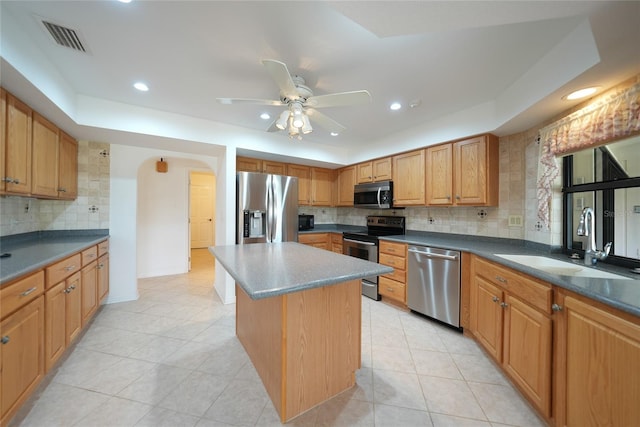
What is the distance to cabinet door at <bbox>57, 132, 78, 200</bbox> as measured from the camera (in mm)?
2423

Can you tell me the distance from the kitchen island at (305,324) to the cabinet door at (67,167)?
2.17 metres

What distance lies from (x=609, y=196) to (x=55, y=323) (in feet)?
13.3

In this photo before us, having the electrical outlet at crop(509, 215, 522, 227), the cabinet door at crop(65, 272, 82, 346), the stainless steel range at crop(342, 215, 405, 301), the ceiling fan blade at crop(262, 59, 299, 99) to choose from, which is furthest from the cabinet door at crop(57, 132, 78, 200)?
the electrical outlet at crop(509, 215, 522, 227)

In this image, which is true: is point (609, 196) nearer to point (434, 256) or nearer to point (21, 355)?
point (434, 256)

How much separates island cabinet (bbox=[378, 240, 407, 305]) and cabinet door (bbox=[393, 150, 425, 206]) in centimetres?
67

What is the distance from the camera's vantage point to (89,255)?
2.32 m

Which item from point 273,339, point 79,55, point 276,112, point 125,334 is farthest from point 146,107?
point 273,339

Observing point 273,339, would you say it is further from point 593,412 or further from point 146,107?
point 146,107

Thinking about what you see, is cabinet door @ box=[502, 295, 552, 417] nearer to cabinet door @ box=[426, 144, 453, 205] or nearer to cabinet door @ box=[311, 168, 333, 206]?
cabinet door @ box=[426, 144, 453, 205]

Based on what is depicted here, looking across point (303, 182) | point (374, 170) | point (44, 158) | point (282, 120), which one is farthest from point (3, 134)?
point (374, 170)

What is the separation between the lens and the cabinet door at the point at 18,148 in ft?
5.50

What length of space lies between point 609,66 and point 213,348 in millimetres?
3436

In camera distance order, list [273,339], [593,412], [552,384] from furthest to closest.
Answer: [273,339] < [552,384] < [593,412]

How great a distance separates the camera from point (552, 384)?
131 centimetres
